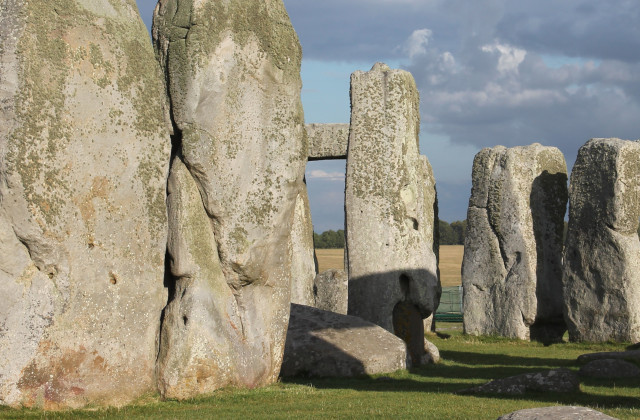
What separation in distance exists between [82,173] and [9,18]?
4.82 ft

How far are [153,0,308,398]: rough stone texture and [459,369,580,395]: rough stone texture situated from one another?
2.34m

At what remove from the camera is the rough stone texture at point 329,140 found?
21.0 m

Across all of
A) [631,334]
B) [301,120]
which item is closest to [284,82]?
[301,120]

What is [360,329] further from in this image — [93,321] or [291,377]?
[93,321]

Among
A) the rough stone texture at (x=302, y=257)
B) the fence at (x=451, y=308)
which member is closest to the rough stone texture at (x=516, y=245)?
the rough stone texture at (x=302, y=257)

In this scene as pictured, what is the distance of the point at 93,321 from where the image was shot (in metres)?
9.15

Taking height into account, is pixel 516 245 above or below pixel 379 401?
above

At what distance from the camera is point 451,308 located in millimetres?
31156

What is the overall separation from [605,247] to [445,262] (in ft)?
107

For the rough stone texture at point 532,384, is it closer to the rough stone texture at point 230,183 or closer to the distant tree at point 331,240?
the rough stone texture at point 230,183

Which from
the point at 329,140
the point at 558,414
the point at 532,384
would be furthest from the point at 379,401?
the point at 329,140

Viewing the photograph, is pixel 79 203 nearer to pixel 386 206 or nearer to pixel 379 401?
pixel 379 401

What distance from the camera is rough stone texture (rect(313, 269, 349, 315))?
61.8 feet

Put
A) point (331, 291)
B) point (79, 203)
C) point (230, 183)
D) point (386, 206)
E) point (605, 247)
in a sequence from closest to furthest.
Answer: point (79, 203), point (230, 183), point (386, 206), point (605, 247), point (331, 291)
